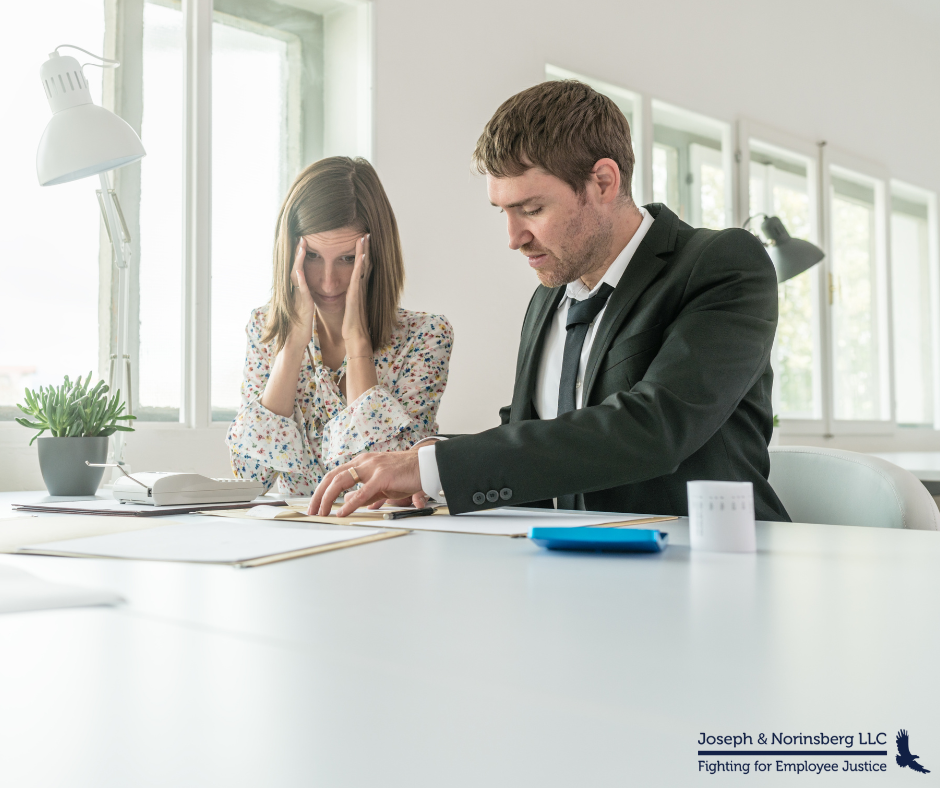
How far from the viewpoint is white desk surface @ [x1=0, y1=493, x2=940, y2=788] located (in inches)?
10.4

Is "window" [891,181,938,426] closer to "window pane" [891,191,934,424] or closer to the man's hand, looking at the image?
"window pane" [891,191,934,424]

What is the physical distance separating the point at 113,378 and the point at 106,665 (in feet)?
5.35

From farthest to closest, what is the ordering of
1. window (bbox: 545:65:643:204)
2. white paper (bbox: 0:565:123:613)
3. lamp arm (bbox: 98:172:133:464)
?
window (bbox: 545:65:643:204) < lamp arm (bbox: 98:172:133:464) < white paper (bbox: 0:565:123:613)

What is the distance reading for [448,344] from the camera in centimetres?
187

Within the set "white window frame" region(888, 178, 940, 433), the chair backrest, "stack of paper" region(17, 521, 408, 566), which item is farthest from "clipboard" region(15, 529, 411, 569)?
"white window frame" region(888, 178, 940, 433)

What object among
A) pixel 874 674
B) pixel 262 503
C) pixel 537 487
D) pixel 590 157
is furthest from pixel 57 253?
pixel 874 674

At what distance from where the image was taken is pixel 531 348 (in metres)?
1.66

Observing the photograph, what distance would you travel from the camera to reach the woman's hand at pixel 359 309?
179 cm

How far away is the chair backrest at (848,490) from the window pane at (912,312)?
4018 millimetres

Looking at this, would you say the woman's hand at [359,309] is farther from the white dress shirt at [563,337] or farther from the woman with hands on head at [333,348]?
the white dress shirt at [563,337]

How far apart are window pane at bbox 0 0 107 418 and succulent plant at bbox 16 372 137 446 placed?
49 centimetres

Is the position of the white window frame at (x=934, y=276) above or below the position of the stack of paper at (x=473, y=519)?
above

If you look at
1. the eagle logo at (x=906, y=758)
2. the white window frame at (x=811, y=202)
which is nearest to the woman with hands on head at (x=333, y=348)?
the eagle logo at (x=906, y=758)

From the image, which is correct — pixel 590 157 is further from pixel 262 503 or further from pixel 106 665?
pixel 106 665
